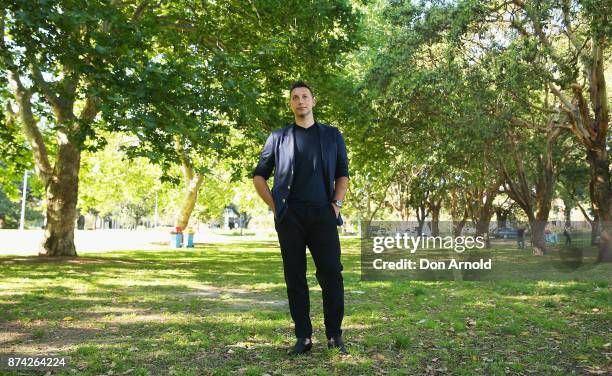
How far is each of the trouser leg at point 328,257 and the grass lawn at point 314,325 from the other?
15.5 inches

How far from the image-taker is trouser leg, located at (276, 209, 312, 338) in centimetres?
443

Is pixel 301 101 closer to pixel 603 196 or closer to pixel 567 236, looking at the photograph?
pixel 603 196

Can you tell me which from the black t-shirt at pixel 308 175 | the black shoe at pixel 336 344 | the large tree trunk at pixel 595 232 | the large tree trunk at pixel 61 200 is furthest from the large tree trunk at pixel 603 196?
the large tree trunk at pixel 61 200

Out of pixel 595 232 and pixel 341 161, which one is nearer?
pixel 341 161

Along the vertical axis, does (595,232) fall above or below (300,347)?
above

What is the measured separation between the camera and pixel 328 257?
177 inches

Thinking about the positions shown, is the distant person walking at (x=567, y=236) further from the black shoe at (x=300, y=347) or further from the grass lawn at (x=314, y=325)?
the black shoe at (x=300, y=347)

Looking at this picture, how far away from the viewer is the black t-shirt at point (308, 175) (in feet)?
14.5

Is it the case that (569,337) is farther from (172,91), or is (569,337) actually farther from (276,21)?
(276,21)

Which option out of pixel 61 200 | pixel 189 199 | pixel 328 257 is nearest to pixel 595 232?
pixel 61 200

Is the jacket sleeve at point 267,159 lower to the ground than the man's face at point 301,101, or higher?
lower

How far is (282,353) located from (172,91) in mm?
7231

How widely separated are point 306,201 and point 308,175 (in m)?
0.21

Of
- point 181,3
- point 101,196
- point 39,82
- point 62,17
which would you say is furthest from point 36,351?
point 101,196
